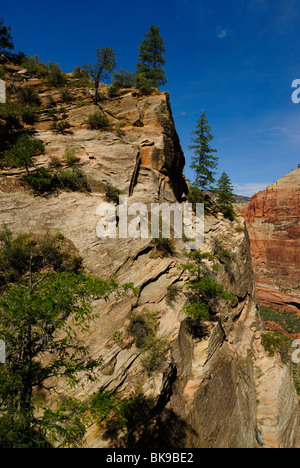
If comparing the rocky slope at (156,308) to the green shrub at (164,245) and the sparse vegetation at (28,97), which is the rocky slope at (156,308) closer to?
the green shrub at (164,245)

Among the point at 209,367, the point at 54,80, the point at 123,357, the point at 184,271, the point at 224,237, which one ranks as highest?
the point at 54,80

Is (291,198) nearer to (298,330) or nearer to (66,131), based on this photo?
(298,330)

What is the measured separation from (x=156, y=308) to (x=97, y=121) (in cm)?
1674

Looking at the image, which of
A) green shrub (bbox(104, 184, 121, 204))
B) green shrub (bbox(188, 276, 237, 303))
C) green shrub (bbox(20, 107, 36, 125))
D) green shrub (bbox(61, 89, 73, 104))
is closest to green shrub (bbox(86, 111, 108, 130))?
green shrub (bbox(61, 89, 73, 104))

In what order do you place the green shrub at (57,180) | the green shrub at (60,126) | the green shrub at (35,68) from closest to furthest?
1. the green shrub at (57,180)
2. the green shrub at (60,126)
3. the green shrub at (35,68)

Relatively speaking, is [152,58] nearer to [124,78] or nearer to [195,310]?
[124,78]

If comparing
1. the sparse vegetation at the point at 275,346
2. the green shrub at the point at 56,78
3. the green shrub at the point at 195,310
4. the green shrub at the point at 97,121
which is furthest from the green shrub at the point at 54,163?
the sparse vegetation at the point at 275,346

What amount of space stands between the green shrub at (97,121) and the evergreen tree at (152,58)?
912cm

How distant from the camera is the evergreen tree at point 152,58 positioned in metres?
22.9

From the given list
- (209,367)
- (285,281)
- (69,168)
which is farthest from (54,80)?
(285,281)

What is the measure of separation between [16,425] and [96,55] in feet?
84.3

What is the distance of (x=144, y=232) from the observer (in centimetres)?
1302

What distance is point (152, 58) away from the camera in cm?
2361

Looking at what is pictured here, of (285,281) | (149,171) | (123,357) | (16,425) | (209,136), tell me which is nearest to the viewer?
(16,425)
